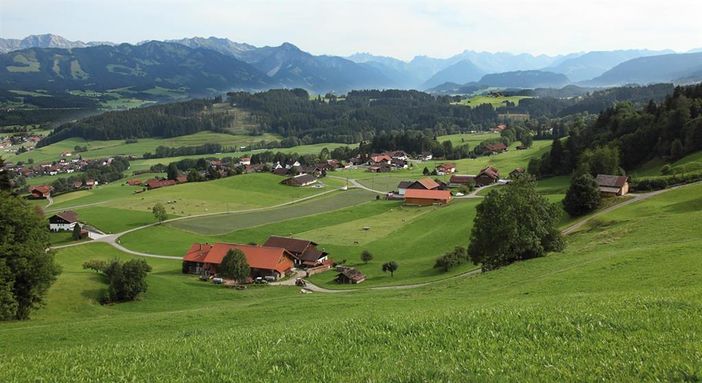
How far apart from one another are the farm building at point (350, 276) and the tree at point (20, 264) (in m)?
30.1

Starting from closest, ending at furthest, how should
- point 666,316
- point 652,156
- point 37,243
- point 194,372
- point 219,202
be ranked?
1. point 194,372
2. point 666,316
3. point 37,243
4. point 652,156
5. point 219,202

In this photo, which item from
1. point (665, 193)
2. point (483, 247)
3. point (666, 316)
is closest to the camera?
point (666, 316)

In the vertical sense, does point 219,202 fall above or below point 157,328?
below

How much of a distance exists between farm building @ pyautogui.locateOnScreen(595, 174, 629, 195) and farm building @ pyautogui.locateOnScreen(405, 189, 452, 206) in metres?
38.0

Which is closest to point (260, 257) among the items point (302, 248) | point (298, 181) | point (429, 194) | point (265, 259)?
point (265, 259)

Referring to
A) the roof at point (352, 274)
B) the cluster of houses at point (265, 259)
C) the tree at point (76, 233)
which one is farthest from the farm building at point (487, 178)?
the tree at point (76, 233)

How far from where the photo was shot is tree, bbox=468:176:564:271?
43.4m

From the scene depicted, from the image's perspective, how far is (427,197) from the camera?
4225 inches

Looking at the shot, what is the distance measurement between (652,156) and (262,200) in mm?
84509

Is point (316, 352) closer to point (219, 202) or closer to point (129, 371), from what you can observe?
point (129, 371)

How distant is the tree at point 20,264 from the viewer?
114ft

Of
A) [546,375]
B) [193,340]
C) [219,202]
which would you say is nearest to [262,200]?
[219,202]

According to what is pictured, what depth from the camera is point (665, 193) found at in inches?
2490

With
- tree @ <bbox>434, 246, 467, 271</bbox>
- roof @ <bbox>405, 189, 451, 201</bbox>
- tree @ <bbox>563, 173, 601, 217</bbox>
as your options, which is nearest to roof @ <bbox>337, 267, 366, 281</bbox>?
tree @ <bbox>434, 246, 467, 271</bbox>
